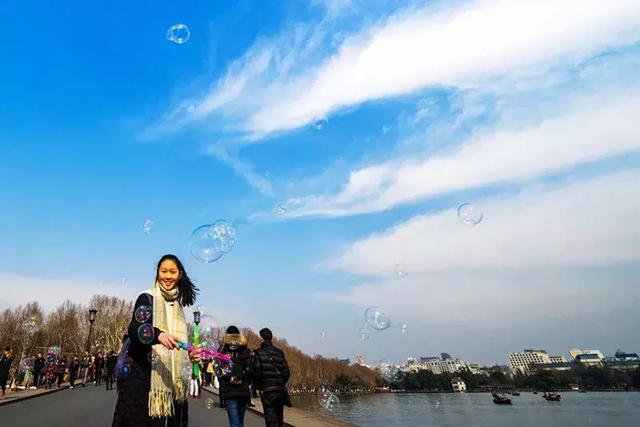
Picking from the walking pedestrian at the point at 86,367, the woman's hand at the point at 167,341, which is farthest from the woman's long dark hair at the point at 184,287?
the walking pedestrian at the point at 86,367

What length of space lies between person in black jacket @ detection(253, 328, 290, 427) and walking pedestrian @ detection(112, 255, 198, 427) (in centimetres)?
293

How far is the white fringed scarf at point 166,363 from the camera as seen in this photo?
3.04 metres

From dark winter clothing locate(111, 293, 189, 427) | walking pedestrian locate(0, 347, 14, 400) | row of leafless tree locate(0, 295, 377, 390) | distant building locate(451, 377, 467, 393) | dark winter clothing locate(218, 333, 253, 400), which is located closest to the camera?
dark winter clothing locate(111, 293, 189, 427)

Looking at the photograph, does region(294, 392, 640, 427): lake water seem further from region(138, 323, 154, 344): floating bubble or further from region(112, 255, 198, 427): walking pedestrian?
region(138, 323, 154, 344): floating bubble

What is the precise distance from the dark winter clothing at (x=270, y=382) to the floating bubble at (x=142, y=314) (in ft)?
12.5

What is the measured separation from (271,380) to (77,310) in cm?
7958

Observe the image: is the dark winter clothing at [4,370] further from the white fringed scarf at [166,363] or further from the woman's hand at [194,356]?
the woman's hand at [194,356]

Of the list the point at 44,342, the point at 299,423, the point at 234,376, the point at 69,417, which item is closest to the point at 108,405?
the point at 69,417

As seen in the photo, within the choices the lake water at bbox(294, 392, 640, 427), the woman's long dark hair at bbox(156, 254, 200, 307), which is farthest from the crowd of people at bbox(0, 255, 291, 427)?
the lake water at bbox(294, 392, 640, 427)

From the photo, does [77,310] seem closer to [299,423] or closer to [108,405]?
[108,405]

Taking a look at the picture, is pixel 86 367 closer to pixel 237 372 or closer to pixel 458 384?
pixel 237 372

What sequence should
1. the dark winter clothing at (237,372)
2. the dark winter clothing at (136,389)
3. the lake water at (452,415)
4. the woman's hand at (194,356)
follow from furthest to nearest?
the lake water at (452,415) → the dark winter clothing at (237,372) → the woman's hand at (194,356) → the dark winter clothing at (136,389)

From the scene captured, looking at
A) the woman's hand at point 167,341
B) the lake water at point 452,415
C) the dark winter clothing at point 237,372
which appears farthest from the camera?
the lake water at point 452,415

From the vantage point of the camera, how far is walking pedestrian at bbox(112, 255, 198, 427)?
293 cm
